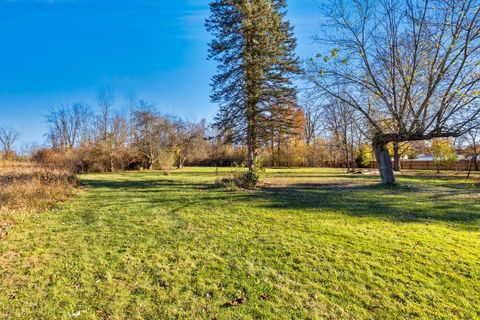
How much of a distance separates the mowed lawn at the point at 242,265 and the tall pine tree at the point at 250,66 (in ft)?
29.0

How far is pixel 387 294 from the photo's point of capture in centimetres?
314

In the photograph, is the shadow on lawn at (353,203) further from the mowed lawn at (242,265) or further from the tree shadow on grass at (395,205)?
the mowed lawn at (242,265)

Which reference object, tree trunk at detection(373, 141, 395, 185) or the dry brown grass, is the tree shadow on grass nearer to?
tree trunk at detection(373, 141, 395, 185)

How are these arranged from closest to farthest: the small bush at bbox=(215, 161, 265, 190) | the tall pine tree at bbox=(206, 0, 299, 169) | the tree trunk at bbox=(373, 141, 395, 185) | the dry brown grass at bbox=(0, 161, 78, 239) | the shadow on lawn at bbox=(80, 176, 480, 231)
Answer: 1. the dry brown grass at bbox=(0, 161, 78, 239)
2. the shadow on lawn at bbox=(80, 176, 480, 231)
3. the small bush at bbox=(215, 161, 265, 190)
4. the tree trunk at bbox=(373, 141, 395, 185)
5. the tall pine tree at bbox=(206, 0, 299, 169)

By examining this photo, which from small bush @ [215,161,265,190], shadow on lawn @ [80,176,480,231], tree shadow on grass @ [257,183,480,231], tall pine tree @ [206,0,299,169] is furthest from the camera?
tall pine tree @ [206,0,299,169]

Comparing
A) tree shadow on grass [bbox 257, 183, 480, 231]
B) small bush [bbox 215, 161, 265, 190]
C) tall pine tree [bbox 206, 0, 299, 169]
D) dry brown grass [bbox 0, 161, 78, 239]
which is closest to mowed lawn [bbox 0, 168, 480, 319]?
tree shadow on grass [bbox 257, 183, 480, 231]

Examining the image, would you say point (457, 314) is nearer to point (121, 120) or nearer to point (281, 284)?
point (281, 284)

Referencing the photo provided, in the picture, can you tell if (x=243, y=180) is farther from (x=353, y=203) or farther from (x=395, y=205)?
(x=395, y=205)

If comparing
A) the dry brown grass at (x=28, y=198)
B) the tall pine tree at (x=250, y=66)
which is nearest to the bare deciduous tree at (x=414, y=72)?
the tall pine tree at (x=250, y=66)

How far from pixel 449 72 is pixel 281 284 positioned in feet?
26.9

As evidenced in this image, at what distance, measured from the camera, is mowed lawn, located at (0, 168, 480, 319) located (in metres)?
2.90

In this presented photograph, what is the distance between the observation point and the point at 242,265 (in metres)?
3.85

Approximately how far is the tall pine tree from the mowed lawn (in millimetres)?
8849

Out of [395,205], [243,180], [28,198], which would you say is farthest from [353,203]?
[28,198]
